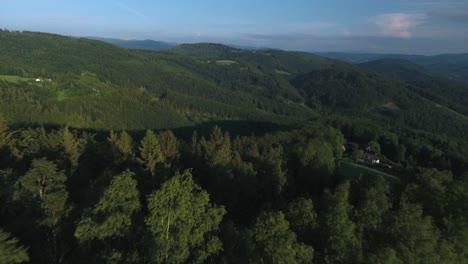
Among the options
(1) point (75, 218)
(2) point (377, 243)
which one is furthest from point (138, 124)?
(2) point (377, 243)

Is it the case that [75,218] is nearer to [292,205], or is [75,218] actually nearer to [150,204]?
[150,204]

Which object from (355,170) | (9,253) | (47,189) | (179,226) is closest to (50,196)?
(47,189)

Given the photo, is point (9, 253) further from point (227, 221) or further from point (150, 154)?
point (150, 154)

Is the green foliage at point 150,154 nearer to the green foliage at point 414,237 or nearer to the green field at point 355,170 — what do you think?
the green foliage at point 414,237

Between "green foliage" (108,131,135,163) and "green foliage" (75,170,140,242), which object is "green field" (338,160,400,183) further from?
"green foliage" (75,170,140,242)

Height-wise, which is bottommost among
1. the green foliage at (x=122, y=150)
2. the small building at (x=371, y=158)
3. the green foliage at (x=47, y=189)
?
the small building at (x=371, y=158)

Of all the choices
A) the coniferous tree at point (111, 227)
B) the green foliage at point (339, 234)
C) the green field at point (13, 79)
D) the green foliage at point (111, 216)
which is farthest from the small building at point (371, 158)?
the green field at point (13, 79)
